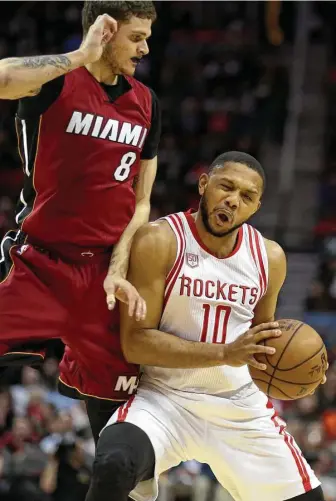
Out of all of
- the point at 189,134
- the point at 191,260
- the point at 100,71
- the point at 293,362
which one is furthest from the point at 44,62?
the point at 189,134

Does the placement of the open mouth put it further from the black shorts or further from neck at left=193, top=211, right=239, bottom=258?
the black shorts

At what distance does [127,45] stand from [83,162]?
61 cm

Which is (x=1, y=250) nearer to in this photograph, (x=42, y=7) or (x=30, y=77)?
(x=30, y=77)

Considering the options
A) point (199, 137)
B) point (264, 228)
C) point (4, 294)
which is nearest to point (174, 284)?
point (4, 294)

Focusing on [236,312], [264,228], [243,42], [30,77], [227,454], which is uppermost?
[30,77]

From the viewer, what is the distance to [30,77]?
14.2 ft

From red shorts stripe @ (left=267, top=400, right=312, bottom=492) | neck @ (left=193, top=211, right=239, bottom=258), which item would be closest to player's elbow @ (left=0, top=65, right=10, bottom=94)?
neck @ (left=193, top=211, right=239, bottom=258)

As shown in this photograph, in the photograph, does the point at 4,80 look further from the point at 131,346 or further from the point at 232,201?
the point at 131,346

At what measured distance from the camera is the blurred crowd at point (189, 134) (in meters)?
9.68

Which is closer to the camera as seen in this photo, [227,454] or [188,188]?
[227,454]

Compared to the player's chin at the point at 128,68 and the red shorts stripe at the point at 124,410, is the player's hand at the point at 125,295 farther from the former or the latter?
the player's chin at the point at 128,68

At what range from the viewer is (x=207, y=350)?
4.73 metres

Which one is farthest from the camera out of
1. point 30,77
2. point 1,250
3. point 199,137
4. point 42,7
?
point 42,7

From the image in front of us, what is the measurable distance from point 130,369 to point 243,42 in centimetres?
1239
